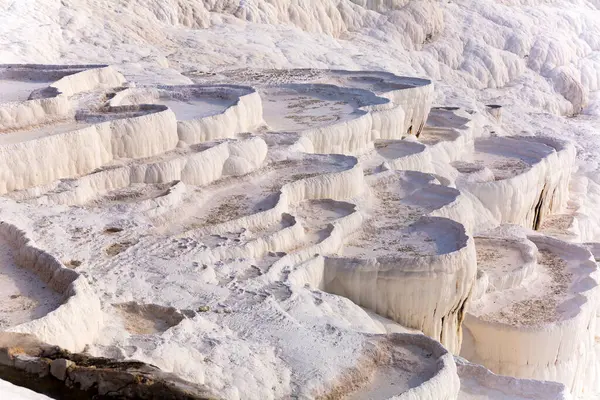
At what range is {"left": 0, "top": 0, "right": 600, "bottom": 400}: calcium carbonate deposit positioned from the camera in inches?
253

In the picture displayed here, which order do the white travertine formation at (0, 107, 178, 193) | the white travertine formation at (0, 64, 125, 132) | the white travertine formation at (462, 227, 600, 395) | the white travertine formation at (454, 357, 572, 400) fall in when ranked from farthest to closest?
1. the white travertine formation at (0, 64, 125, 132)
2. the white travertine formation at (462, 227, 600, 395)
3. the white travertine formation at (0, 107, 178, 193)
4. the white travertine formation at (454, 357, 572, 400)

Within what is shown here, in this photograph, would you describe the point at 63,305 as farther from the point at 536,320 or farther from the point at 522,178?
the point at 522,178

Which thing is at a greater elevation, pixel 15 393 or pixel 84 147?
pixel 15 393

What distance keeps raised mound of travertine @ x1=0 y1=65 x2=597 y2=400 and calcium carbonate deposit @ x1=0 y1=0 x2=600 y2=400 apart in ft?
0.09

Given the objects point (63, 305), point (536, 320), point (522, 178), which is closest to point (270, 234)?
point (63, 305)

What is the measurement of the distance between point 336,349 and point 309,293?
46.5 inches

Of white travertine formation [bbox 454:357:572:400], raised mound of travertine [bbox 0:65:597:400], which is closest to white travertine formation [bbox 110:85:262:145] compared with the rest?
raised mound of travertine [bbox 0:65:597:400]

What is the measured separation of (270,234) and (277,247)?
0.17 m

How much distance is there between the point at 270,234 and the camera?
8.87 meters

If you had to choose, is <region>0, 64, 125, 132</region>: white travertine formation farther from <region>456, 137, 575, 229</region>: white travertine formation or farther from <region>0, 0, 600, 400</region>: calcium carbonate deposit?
<region>456, 137, 575, 229</region>: white travertine formation

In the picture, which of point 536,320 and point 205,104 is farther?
point 205,104

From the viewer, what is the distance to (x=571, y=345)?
988cm

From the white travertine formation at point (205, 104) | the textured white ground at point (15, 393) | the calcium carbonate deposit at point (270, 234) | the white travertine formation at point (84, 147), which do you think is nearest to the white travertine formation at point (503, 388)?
the calcium carbonate deposit at point (270, 234)

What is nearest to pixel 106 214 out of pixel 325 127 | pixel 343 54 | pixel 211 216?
pixel 211 216
